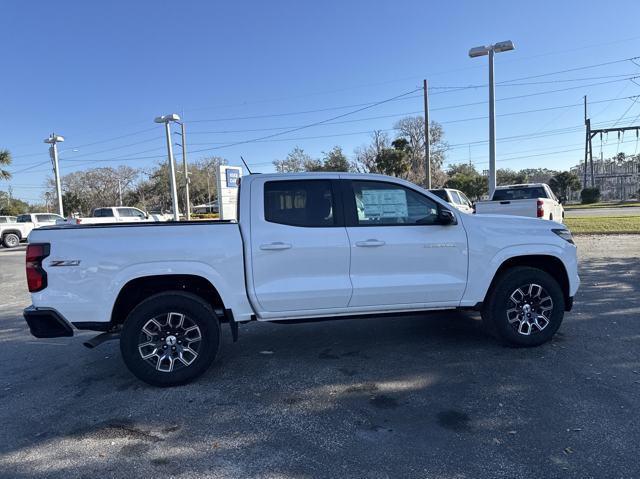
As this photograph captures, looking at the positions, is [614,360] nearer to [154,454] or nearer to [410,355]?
[410,355]

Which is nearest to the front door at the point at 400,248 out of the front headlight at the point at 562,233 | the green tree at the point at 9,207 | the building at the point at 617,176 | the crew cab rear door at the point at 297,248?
the crew cab rear door at the point at 297,248

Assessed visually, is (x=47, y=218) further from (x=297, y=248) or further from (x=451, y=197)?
(x=297, y=248)

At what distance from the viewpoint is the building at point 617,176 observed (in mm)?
62881

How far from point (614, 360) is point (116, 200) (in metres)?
76.9

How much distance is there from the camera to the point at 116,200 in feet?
237

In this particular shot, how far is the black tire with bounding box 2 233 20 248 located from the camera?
79.5 feet

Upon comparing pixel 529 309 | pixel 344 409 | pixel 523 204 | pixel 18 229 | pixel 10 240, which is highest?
pixel 523 204

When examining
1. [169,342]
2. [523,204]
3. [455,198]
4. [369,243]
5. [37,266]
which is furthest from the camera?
[455,198]

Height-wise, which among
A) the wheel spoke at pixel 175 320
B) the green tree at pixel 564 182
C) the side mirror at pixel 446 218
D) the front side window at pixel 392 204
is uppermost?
the green tree at pixel 564 182

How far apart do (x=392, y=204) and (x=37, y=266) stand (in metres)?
3.35

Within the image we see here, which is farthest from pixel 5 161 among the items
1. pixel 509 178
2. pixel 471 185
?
pixel 509 178

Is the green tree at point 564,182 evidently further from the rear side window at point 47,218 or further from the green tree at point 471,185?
the rear side window at point 47,218

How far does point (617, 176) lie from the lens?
2488 inches

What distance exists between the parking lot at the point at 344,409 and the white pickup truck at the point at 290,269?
0.48m
